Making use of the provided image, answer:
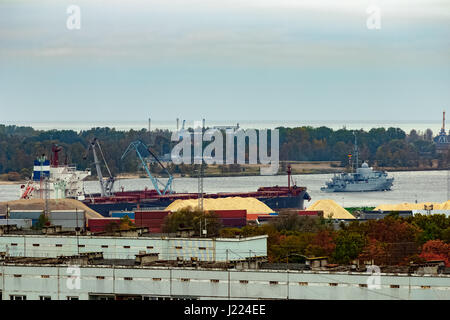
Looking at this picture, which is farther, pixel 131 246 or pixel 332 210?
pixel 332 210

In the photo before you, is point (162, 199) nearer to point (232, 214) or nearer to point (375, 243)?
point (232, 214)

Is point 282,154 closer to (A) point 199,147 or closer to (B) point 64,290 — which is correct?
(A) point 199,147

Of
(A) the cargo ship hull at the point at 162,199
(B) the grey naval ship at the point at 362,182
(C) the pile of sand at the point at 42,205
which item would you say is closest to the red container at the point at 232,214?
(C) the pile of sand at the point at 42,205

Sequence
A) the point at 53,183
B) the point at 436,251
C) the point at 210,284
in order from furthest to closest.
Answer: the point at 53,183 < the point at 436,251 < the point at 210,284

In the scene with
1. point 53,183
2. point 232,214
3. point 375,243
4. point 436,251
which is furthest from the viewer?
point 53,183

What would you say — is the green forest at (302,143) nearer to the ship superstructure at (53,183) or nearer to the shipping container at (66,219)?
the ship superstructure at (53,183)

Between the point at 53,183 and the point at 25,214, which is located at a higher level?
the point at 53,183

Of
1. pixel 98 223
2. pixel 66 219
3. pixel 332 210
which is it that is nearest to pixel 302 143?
pixel 332 210

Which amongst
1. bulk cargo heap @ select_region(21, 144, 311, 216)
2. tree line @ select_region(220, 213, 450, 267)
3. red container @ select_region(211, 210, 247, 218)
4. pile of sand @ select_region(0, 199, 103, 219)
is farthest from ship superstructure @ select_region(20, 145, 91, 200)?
tree line @ select_region(220, 213, 450, 267)

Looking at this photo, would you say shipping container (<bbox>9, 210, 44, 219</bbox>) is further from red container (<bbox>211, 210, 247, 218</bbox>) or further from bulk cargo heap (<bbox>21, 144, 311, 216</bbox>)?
bulk cargo heap (<bbox>21, 144, 311, 216</bbox>)

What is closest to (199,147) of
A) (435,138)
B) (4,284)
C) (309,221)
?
(435,138)
